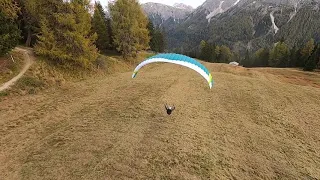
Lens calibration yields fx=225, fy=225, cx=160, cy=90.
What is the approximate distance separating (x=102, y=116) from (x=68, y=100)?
19.7 ft

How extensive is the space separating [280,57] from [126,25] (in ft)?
210

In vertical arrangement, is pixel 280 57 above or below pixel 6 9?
below

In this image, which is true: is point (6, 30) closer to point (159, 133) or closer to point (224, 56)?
point (159, 133)

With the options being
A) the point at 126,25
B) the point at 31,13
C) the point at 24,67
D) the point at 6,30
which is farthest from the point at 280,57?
the point at 6,30

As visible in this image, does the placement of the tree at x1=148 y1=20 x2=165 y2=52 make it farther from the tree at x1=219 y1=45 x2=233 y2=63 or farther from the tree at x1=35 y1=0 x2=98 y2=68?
the tree at x1=35 y1=0 x2=98 y2=68

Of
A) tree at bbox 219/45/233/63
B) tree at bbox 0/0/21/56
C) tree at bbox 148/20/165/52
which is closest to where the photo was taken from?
tree at bbox 0/0/21/56

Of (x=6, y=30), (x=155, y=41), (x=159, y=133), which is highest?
(x=6, y=30)

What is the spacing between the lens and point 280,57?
82.4m

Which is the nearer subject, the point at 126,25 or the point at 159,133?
the point at 159,133

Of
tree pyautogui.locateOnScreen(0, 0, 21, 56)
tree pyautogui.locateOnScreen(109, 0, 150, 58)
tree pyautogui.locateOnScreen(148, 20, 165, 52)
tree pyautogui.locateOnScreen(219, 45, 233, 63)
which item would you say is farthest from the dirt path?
tree pyautogui.locateOnScreen(219, 45, 233, 63)

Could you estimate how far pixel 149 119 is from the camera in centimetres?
2133

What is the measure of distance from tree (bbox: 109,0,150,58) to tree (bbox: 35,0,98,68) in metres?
10.6

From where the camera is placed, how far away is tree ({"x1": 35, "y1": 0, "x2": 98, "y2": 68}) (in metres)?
31.0

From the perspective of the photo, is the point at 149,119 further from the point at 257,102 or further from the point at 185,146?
the point at 257,102
